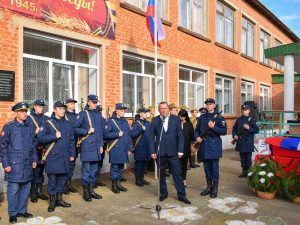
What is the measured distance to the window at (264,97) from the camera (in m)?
20.8

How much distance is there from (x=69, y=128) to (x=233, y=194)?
139 inches

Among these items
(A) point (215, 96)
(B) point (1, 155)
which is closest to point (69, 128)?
(B) point (1, 155)

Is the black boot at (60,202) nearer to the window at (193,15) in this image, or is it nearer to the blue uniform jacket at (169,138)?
the blue uniform jacket at (169,138)

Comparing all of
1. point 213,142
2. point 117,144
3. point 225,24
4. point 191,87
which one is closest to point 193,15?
point 191,87

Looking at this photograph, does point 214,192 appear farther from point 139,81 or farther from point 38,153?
point 139,81

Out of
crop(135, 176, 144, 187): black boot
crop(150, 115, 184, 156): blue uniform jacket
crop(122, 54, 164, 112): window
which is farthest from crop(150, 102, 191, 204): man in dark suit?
crop(122, 54, 164, 112): window

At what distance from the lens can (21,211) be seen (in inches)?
207

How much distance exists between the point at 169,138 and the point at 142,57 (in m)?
4.88

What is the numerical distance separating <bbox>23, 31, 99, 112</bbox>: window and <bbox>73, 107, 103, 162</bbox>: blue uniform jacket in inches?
73.6

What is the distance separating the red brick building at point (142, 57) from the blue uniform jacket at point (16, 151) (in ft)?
6.19

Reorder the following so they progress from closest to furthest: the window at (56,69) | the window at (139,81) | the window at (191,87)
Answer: the window at (56,69), the window at (139,81), the window at (191,87)

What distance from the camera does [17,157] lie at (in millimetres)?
5043

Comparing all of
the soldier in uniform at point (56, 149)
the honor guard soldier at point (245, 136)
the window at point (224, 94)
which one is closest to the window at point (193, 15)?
the window at point (224, 94)

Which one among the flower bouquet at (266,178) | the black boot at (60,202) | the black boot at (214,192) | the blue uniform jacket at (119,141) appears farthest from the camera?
the blue uniform jacket at (119,141)
